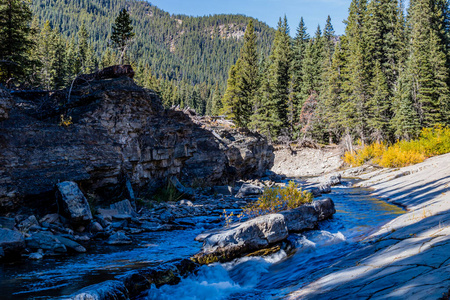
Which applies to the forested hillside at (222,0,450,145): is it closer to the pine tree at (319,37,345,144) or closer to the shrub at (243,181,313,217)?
the pine tree at (319,37,345,144)

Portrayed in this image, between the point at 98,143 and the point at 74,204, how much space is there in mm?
4259

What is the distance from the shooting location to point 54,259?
→ 770cm

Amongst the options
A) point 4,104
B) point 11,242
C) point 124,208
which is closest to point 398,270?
point 11,242

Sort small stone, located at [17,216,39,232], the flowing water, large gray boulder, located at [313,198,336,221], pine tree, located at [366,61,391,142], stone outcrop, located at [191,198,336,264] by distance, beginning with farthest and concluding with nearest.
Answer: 1. pine tree, located at [366,61,391,142]
2. large gray boulder, located at [313,198,336,221]
3. small stone, located at [17,216,39,232]
4. stone outcrop, located at [191,198,336,264]
5. the flowing water

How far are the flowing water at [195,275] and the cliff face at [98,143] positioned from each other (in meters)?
4.24

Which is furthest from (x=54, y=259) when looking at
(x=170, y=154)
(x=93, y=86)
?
(x=170, y=154)

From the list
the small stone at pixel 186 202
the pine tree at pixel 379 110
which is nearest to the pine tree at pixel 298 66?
the pine tree at pixel 379 110

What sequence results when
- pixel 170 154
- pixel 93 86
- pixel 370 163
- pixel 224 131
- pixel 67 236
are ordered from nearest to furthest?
pixel 67 236 → pixel 93 86 → pixel 170 154 → pixel 224 131 → pixel 370 163

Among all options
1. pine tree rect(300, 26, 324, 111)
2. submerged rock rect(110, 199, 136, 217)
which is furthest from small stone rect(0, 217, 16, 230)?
pine tree rect(300, 26, 324, 111)

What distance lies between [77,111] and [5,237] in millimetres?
8508

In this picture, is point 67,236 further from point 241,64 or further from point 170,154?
point 241,64

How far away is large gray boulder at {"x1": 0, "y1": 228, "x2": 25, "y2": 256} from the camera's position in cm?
729

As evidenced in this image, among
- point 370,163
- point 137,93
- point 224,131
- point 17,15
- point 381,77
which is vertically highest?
point 17,15

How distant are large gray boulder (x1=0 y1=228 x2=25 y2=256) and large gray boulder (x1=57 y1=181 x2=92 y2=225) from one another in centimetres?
226
